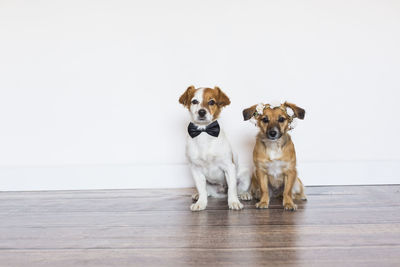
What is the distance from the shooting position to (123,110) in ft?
8.82

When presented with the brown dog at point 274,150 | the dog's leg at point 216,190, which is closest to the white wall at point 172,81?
the dog's leg at point 216,190

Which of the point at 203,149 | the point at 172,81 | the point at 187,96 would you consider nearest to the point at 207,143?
the point at 203,149

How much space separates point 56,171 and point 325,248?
2115 mm

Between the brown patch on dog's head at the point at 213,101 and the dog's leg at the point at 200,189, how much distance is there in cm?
36

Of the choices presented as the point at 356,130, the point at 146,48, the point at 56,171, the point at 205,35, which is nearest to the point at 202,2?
the point at 205,35

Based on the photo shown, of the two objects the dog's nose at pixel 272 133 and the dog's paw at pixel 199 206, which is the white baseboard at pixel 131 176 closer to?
the dog's paw at pixel 199 206

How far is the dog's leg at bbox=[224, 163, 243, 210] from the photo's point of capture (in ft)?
6.51

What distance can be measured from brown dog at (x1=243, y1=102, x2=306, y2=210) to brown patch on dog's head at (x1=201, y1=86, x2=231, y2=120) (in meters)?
0.15

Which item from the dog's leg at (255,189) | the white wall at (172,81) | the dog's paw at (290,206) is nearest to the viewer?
the dog's paw at (290,206)

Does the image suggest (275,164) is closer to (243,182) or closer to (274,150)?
(274,150)

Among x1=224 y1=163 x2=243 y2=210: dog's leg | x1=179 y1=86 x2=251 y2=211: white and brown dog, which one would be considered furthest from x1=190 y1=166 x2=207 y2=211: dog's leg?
x1=224 y1=163 x2=243 y2=210: dog's leg

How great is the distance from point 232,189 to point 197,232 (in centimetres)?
55

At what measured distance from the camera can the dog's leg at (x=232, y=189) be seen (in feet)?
6.51

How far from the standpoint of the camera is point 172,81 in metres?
2.65
